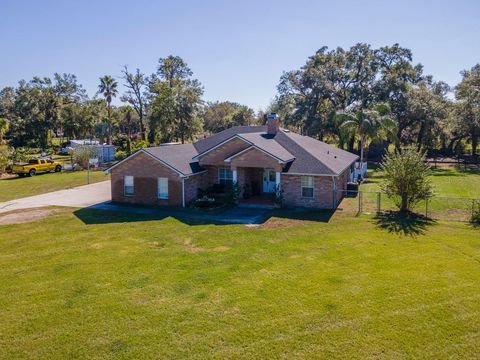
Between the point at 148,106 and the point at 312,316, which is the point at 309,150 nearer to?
the point at 312,316

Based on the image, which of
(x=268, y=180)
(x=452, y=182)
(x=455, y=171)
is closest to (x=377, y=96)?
(x=455, y=171)

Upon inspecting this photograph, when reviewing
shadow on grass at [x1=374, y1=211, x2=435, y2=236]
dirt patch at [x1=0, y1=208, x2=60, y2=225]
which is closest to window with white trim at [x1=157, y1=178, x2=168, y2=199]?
dirt patch at [x1=0, y1=208, x2=60, y2=225]

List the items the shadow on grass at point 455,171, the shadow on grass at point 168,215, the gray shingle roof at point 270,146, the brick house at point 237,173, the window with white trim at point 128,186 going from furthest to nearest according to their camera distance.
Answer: the shadow on grass at point 455,171 < the window with white trim at point 128,186 < the gray shingle roof at point 270,146 < the brick house at point 237,173 < the shadow on grass at point 168,215

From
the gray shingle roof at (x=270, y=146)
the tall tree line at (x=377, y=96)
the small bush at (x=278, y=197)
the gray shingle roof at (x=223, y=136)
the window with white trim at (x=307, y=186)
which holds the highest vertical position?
the tall tree line at (x=377, y=96)

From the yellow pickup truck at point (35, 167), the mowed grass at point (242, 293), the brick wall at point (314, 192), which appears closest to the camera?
the mowed grass at point (242, 293)

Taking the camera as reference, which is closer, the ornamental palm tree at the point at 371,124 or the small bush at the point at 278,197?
the small bush at the point at 278,197

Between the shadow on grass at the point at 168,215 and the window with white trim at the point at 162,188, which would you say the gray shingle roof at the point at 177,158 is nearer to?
the window with white trim at the point at 162,188

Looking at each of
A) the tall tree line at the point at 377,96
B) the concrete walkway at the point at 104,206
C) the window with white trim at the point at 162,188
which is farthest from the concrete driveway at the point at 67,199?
the tall tree line at the point at 377,96
